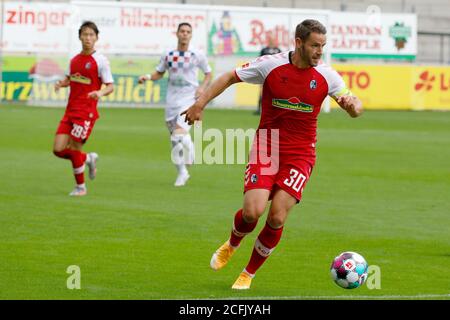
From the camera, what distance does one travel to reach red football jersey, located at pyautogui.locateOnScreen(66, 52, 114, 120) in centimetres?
1532

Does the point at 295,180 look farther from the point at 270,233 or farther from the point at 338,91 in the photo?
the point at 338,91

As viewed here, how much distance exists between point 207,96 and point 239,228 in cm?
115

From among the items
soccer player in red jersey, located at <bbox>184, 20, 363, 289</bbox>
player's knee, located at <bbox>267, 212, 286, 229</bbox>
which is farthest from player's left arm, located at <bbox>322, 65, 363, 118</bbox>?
player's knee, located at <bbox>267, 212, 286, 229</bbox>

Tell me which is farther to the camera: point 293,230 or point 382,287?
point 293,230

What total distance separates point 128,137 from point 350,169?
770 cm

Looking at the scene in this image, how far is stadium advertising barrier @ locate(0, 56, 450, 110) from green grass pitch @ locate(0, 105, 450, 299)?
1336 cm

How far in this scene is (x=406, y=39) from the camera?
147 ft

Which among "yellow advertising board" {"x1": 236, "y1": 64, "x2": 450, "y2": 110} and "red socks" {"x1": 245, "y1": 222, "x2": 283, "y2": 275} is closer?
"red socks" {"x1": 245, "y1": 222, "x2": 283, "y2": 275}

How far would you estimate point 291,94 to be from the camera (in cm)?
901

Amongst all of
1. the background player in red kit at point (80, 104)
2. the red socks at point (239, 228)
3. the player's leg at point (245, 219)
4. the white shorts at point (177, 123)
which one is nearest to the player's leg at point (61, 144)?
the background player in red kit at point (80, 104)

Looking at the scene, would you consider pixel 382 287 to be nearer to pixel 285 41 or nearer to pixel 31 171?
pixel 31 171

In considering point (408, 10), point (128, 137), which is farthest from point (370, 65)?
point (128, 137)

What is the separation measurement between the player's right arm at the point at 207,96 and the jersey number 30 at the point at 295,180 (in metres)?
0.86

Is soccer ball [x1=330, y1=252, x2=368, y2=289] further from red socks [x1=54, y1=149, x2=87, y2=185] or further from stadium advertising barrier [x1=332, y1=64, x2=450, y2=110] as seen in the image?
stadium advertising barrier [x1=332, y1=64, x2=450, y2=110]
